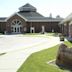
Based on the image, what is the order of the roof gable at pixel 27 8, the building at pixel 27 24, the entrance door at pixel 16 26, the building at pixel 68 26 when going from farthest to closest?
the roof gable at pixel 27 8
the entrance door at pixel 16 26
the building at pixel 27 24
the building at pixel 68 26

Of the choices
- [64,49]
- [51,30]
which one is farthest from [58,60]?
[51,30]

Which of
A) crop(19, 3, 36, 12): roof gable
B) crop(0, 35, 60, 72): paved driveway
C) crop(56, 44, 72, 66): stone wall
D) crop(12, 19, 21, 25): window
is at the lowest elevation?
crop(0, 35, 60, 72): paved driveway

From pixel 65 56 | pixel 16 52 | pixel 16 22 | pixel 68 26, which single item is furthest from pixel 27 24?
pixel 65 56

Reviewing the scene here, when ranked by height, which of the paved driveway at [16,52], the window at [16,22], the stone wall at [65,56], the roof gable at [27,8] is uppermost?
the roof gable at [27,8]

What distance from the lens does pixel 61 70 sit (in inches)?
522

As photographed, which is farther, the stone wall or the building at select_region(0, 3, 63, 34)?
the building at select_region(0, 3, 63, 34)

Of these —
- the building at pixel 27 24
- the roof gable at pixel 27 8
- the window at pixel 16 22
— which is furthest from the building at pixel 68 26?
the roof gable at pixel 27 8

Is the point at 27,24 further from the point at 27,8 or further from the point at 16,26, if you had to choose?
the point at 27,8

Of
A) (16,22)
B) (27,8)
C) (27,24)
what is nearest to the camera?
(27,24)

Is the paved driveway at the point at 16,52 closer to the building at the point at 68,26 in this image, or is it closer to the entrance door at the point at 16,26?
the building at the point at 68,26

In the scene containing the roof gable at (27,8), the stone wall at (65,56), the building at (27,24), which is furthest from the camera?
the roof gable at (27,8)

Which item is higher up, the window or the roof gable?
the roof gable

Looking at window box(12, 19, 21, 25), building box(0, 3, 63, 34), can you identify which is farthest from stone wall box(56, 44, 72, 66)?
window box(12, 19, 21, 25)

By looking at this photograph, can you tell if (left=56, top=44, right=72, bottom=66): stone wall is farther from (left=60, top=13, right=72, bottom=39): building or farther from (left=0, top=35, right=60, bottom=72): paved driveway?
(left=60, top=13, right=72, bottom=39): building
